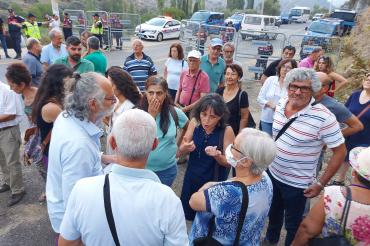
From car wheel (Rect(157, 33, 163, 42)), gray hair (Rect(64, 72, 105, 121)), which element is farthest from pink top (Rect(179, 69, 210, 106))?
car wheel (Rect(157, 33, 163, 42))

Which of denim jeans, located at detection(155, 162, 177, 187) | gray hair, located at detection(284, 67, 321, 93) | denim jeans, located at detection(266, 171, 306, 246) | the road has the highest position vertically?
gray hair, located at detection(284, 67, 321, 93)

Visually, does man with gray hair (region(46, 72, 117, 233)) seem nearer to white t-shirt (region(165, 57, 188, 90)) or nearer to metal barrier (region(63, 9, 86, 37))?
white t-shirt (region(165, 57, 188, 90))

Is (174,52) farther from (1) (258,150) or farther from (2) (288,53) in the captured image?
(1) (258,150)

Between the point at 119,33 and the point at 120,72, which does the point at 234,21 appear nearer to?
the point at 119,33

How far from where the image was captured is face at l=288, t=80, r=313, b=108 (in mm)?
2545

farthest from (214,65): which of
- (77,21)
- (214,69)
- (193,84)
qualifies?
(77,21)

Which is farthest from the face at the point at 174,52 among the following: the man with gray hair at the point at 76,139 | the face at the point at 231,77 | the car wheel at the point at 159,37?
the car wheel at the point at 159,37

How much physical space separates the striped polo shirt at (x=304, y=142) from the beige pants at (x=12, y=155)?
3.10 meters

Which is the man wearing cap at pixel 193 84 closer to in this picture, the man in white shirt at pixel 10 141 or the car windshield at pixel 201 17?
the man in white shirt at pixel 10 141

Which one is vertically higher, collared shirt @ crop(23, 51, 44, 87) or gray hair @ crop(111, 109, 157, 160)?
gray hair @ crop(111, 109, 157, 160)

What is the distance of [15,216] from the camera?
355cm

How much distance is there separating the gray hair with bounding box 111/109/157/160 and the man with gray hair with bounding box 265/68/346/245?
1560 millimetres

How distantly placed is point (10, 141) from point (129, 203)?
2.97m

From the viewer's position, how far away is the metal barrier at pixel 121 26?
14.9 m
